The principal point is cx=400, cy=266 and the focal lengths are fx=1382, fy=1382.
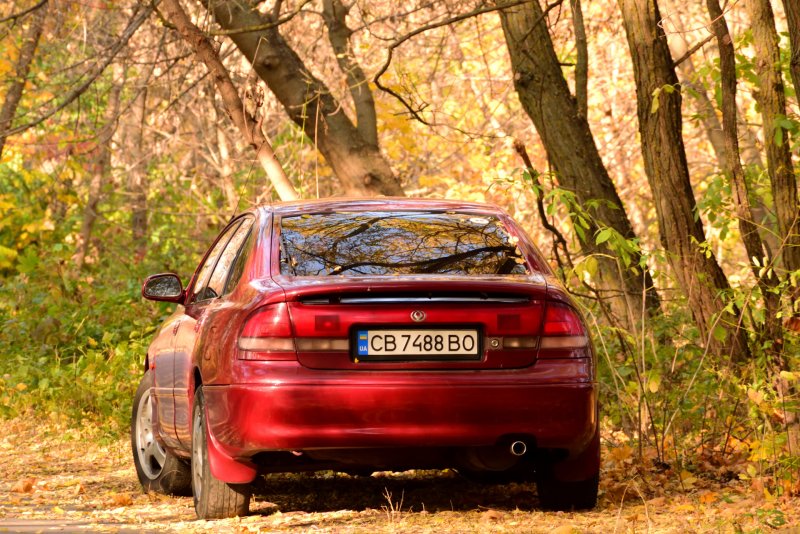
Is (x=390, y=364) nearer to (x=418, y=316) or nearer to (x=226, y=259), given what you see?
(x=418, y=316)

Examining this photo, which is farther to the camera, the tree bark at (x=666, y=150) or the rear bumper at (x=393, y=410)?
the tree bark at (x=666, y=150)

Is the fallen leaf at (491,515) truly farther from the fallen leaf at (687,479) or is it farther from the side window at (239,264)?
the side window at (239,264)

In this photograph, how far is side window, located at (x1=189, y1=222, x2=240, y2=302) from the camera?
300 inches

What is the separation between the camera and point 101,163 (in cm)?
2186

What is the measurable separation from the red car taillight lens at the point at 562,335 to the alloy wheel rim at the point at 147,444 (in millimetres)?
2933

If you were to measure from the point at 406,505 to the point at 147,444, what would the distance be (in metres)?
2.14

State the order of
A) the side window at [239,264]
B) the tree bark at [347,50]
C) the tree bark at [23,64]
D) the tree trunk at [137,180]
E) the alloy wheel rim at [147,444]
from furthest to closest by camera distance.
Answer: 1. the tree trunk at [137,180]
2. the tree bark at [23,64]
3. the tree bark at [347,50]
4. the alloy wheel rim at [147,444]
5. the side window at [239,264]

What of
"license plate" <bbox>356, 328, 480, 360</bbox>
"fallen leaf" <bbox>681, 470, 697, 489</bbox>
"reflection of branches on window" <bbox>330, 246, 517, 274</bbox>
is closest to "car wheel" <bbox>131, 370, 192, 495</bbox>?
"reflection of branches on window" <bbox>330, 246, 517, 274</bbox>

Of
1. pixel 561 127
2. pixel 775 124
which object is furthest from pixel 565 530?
pixel 561 127

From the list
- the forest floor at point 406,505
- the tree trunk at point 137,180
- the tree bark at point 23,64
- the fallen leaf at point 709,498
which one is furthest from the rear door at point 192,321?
the tree trunk at point 137,180

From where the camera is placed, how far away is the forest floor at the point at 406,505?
6.13 metres

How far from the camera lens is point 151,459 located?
27.4 ft

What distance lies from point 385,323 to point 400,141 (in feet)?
52.7

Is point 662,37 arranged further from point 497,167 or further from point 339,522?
point 497,167
